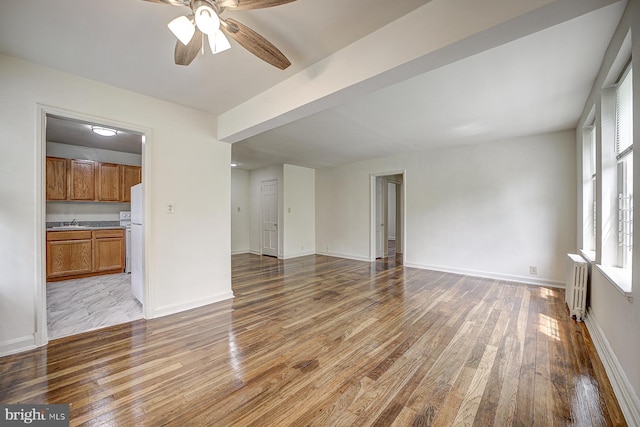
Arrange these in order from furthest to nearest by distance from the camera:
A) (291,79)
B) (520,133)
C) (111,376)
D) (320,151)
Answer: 1. (320,151)
2. (520,133)
3. (291,79)
4. (111,376)

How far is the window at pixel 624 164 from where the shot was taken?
2.11 metres

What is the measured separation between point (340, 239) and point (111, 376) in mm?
5581

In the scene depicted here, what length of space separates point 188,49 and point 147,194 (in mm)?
1883

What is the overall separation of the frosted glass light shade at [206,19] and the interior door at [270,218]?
5651mm

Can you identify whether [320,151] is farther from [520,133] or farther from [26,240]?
→ [26,240]

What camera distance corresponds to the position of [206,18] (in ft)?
4.68

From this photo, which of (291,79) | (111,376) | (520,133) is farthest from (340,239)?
(111,376)

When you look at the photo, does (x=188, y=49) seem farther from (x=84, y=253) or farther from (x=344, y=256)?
(x=344, y=256)

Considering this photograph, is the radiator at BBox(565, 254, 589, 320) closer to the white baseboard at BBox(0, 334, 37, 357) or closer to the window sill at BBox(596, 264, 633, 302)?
the window sill at BBox(596, 264, 633, 302)

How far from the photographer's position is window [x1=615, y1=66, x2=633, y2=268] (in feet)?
6.91

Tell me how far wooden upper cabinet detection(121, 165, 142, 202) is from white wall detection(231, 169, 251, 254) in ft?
7.81

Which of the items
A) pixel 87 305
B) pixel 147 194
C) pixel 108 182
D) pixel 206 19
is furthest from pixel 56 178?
pixel 206 19

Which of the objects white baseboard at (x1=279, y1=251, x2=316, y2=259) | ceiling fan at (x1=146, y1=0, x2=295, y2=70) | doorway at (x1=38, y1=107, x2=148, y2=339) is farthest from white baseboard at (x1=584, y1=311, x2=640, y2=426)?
white baseboard at (x1=279, y1=251, x2=316, y2=259)

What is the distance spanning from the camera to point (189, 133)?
10.8 feet
